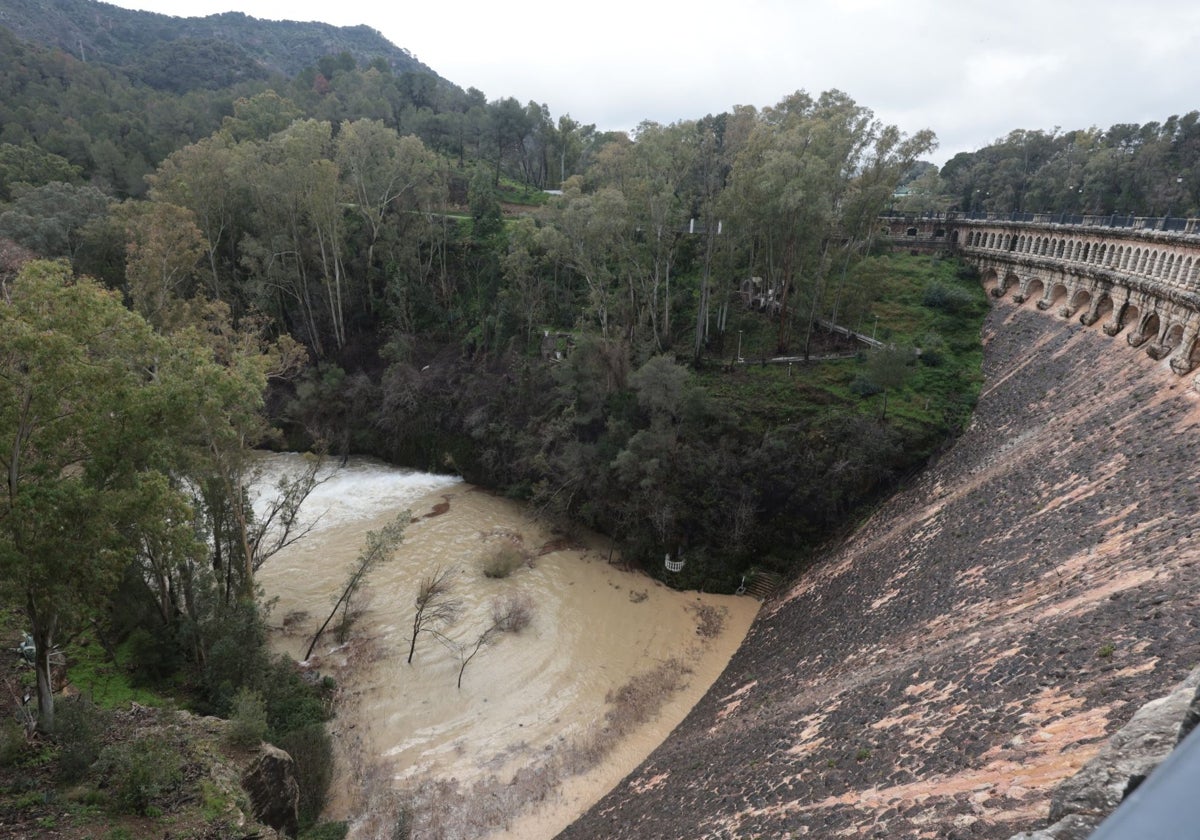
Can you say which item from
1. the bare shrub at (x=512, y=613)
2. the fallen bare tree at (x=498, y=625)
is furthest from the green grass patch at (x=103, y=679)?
the bare shrub at (x=512, y=613)

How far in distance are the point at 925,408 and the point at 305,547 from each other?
2707 centimetres

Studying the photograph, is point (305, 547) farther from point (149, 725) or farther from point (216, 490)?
point (149, 725)

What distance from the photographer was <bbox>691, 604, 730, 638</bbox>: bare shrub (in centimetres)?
2270

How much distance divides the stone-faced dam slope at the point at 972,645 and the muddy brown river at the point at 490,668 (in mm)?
1497

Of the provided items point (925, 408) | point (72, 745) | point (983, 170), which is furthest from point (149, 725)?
point (983, 170)

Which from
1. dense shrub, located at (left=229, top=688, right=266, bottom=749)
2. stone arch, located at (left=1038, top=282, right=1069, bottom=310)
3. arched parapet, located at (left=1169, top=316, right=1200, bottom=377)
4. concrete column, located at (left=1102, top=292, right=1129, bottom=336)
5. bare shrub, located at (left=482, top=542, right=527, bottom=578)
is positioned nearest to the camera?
dense shrub, located at (left=229, top=688, right=266, bottom=749)

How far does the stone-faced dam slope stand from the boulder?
21.6 ft

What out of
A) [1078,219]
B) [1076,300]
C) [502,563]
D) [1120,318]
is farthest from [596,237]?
[1078,219]

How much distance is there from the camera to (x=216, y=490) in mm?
17406

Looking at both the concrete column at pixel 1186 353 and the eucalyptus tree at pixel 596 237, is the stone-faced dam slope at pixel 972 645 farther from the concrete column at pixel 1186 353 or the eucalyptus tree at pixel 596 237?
the eucalyptus tree at pixel 596 237

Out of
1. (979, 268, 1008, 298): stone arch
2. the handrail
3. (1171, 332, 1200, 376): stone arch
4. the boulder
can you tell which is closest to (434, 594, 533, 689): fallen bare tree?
the boulder

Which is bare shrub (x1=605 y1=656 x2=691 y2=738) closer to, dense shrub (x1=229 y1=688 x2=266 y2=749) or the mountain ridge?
dense shrub (x1=229 y1=688 x2=266 y2=749)

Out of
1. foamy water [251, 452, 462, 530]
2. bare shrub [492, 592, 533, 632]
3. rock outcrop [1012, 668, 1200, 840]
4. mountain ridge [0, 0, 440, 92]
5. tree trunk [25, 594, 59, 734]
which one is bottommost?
bare shrub [492, 592, 533, 632]

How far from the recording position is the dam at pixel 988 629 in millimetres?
10242
